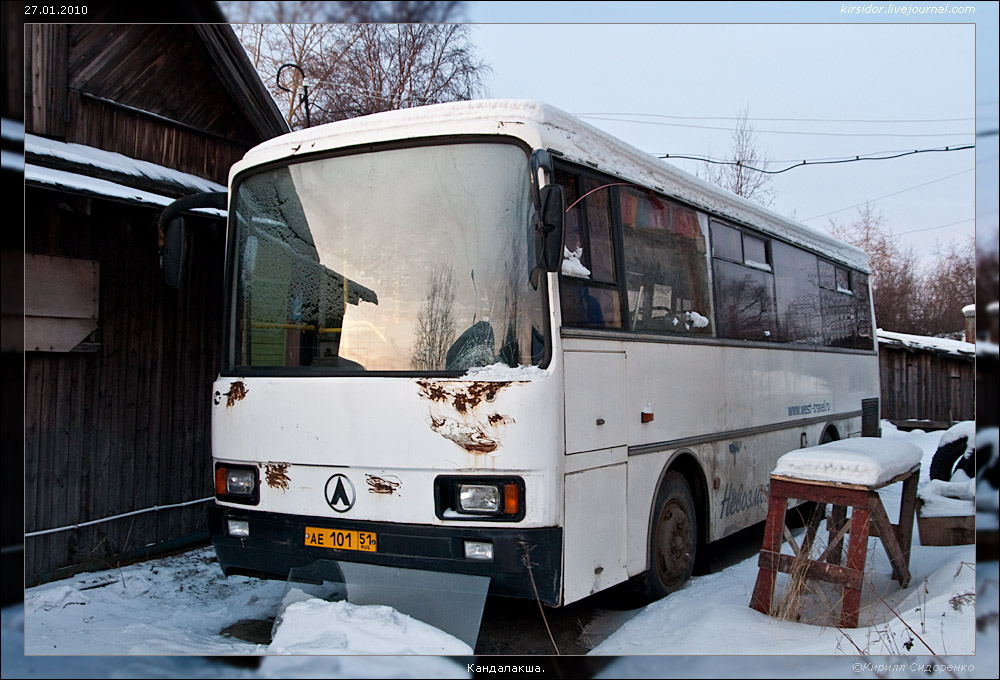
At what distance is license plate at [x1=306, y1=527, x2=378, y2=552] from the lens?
4805mm

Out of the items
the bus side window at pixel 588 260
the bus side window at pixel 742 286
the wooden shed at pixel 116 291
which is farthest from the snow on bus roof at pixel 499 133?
the wooden shed at pixel 116 291

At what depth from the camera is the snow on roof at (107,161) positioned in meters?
6.43

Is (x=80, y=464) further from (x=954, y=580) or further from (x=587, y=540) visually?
(x=954, y=580)

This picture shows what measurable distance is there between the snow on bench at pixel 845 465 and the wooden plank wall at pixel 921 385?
12308mm

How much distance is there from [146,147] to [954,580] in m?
7.84

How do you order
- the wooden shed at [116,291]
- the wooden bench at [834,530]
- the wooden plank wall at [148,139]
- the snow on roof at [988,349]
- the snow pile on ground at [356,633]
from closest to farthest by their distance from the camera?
1. the snow on roof at [988,349]
2. the snow pile on ground at [356,633]
3. the wooden bench at [834,530]
4. the wooden shed at [116,291]
5. the wooden plank wall at [148,139]

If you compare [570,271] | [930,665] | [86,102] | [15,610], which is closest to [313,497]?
[15,610]

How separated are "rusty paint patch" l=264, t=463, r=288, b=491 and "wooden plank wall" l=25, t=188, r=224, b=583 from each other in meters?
2.53

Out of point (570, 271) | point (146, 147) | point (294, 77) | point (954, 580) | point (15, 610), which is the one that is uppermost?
point (294, 77)

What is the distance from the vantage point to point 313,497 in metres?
4.98

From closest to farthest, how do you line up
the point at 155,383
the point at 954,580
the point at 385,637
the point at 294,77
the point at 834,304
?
the point at 385,637 < the point at 954,580 < the point at 155,383 < the point at 834,304 < the point at 294,77

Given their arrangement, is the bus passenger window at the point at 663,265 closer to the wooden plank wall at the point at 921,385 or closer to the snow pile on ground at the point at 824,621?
the snow pile on ground at the point at 824,621

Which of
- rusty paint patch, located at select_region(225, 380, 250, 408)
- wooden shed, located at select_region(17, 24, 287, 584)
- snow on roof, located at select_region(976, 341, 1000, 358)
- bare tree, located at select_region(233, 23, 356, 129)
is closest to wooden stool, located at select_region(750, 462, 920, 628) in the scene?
snow on roof, located at select_region(976, 341, 1000, 358)

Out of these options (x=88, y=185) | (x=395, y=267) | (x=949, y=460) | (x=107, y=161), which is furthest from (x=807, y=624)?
(x=107, y=161)
